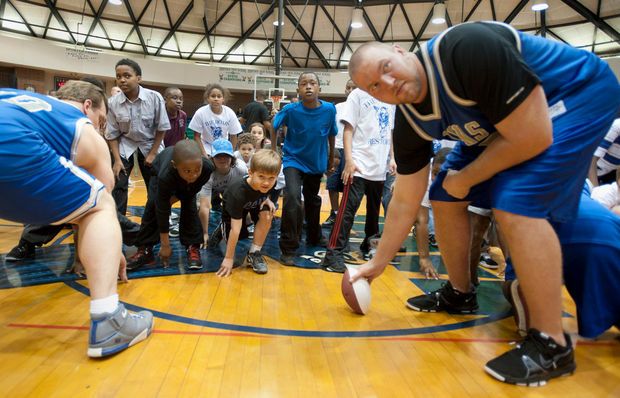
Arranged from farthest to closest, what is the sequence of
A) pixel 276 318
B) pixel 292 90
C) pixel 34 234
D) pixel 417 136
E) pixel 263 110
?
pixel 292 90 → pixel 263 110 → pixel 34 234 → pixel 276 318 → pixel 417 136

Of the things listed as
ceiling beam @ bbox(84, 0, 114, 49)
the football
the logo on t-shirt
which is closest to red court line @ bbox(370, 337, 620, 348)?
the football

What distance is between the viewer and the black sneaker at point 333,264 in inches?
125

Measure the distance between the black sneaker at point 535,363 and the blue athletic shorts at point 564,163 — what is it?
1.71 ft

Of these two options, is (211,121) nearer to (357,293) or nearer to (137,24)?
(357,293)

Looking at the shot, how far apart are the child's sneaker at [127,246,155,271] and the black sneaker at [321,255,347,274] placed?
1344mm

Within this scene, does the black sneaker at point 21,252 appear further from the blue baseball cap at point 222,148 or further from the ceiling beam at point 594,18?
the ceiling beam at point 594,18

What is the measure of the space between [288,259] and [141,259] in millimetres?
1137

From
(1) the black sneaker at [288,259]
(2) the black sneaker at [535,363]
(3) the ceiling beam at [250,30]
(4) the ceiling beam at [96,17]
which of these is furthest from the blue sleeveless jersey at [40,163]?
(4) the ceiling beam at [96,17]

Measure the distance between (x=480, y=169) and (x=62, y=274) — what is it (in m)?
2.76

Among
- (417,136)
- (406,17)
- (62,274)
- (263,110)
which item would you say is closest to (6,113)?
(62,274)

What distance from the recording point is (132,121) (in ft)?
12.5

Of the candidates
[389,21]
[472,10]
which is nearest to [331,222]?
[389,21]

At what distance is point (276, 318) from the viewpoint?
2205 millimetres

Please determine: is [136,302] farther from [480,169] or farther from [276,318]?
[480,169]
